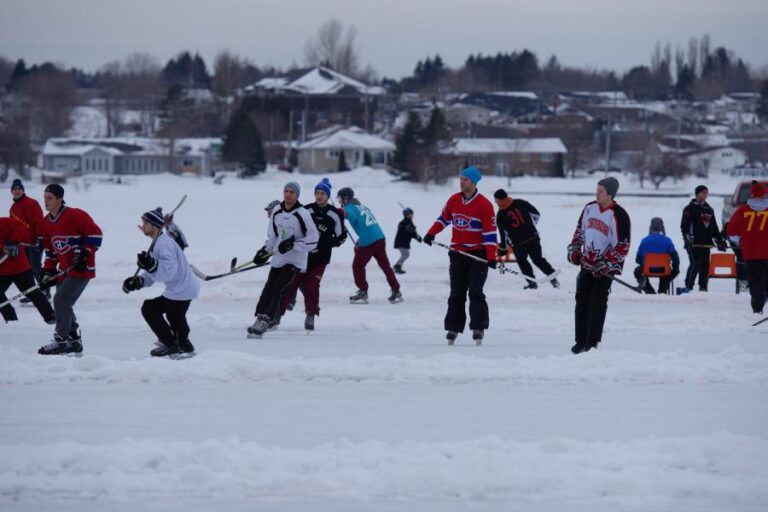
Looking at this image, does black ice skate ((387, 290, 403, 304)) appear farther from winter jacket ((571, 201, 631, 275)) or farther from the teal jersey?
winter jacket ((571, 201, 631, 275))

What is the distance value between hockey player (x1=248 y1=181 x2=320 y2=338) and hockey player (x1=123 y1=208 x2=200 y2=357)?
5.55 feet

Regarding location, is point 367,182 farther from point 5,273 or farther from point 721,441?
point 721,441

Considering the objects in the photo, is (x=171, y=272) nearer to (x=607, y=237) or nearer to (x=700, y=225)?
(x=607, y=237)

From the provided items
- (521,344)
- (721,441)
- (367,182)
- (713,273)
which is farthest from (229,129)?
(721,441)

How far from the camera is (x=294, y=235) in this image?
11.5 meters

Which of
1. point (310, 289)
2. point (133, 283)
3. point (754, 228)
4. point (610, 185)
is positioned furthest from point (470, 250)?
point (754, 228)

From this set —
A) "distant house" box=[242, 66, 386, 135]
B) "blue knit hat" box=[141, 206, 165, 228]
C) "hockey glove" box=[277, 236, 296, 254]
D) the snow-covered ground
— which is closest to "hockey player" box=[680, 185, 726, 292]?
the snow-covered ground

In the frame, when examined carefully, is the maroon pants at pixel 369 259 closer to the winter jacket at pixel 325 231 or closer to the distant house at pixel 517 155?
the winter jacket at pixel 325 231

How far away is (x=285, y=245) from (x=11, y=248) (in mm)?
3082

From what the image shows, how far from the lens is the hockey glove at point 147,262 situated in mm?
9312

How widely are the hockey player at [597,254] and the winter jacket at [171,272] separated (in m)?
3.24

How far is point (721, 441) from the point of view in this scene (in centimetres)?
647

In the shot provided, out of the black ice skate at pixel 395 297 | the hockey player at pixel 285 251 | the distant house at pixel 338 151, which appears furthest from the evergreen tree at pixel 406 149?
the hockey player at pixel 285 251

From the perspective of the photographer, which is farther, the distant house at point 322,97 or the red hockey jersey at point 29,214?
the distant house at point 322,97
